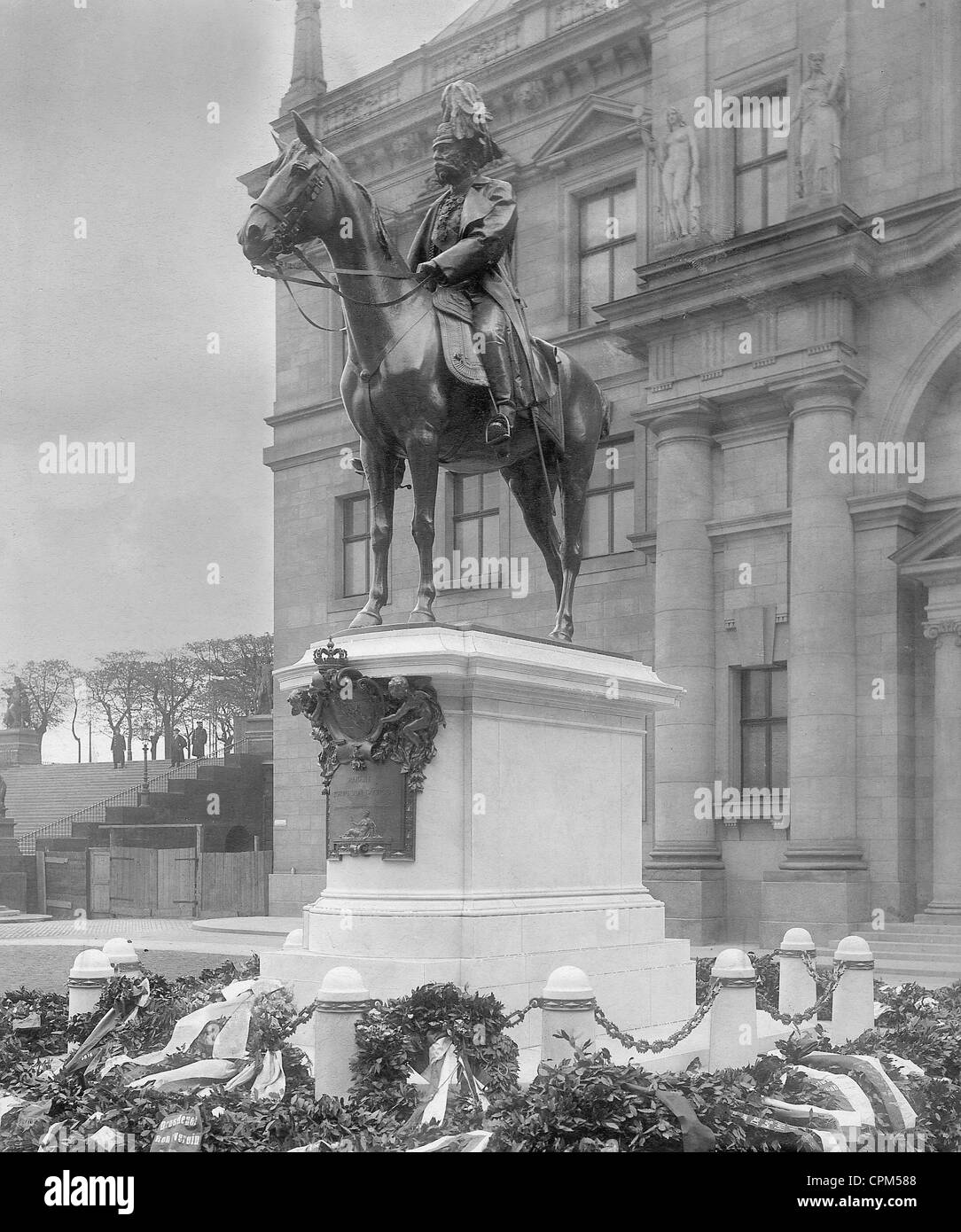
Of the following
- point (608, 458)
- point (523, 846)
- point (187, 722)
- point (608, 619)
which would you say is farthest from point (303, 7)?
point (187, 722)

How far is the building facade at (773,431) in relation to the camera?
73.7 ft

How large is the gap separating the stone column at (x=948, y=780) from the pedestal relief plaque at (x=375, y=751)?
14.0 metres

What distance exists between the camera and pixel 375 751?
373 inches

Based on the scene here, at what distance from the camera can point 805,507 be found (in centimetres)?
2295

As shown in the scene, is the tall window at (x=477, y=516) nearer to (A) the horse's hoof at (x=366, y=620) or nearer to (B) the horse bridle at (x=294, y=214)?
(A) the horse's hoof at (x=366, y=620)

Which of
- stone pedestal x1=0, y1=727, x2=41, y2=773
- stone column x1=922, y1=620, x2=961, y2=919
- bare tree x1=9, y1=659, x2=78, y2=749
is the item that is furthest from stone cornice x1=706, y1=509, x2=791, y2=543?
bare tree x1=9, y1=659, x2=78, y2=749

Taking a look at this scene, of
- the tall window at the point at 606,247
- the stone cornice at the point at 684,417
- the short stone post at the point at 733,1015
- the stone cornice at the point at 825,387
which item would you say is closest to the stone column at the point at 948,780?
the stone cornice at the point at 825,387

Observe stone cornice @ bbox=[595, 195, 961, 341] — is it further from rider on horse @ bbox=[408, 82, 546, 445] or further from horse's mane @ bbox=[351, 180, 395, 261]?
horse's mane @ bbox=[351, 180, 395, 261]

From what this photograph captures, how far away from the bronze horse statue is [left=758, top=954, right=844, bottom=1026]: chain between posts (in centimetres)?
315

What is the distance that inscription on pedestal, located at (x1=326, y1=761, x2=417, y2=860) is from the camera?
31.0 ft

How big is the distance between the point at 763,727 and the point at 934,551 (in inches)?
165

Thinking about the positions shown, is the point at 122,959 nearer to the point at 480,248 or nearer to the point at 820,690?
the point at 480,248

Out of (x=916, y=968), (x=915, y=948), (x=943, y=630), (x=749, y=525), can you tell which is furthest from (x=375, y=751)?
(x=749, y=525)

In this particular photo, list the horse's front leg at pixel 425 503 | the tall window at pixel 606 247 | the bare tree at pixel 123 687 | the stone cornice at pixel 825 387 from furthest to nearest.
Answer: the bare tree at pixel 123 687, the tall window at pixel 606 247, the stone cornice at pixel 825 387, the horse's front leg at pixel 425 503
